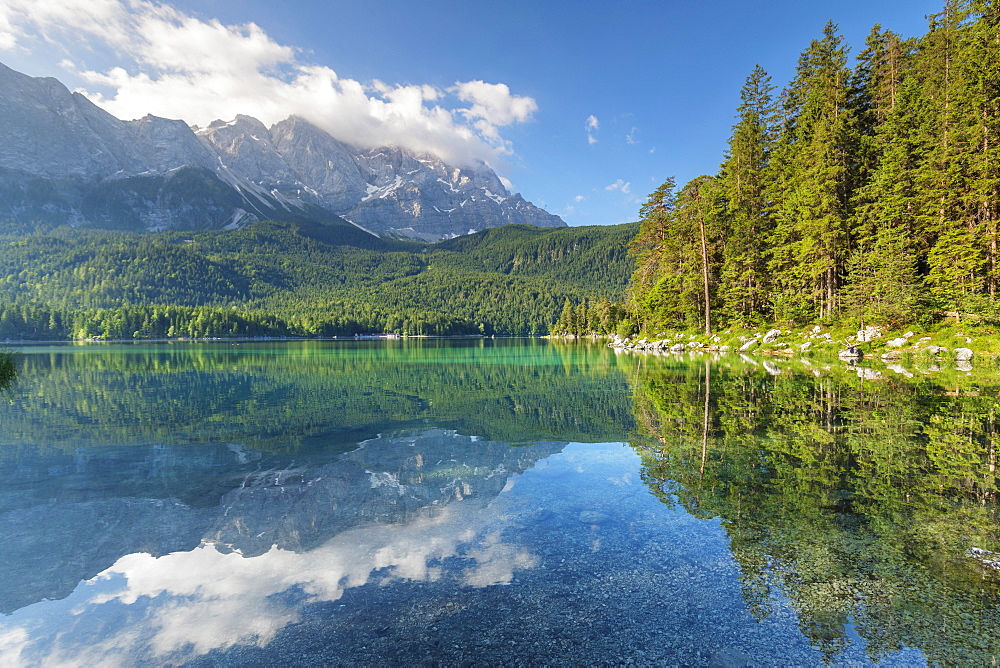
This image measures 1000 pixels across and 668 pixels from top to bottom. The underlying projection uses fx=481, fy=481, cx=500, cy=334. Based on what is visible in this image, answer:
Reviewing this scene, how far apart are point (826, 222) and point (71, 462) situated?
1860 inches

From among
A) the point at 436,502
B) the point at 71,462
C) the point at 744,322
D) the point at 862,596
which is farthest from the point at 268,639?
the point at 744,322

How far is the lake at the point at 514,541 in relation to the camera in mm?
4566

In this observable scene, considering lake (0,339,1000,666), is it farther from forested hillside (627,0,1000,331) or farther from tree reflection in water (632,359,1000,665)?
forested hillside (627,0,1000,331)

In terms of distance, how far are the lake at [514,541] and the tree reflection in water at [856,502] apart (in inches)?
1.7

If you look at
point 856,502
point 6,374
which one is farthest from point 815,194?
point 6,374

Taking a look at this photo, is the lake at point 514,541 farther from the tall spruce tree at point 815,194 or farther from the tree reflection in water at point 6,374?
the tall spruce tree at point 815,194

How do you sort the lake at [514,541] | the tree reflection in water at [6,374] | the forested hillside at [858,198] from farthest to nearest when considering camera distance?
the forested hillside at [858,198] < the tree reflection in water at [6,374] < the lake at [514,541]

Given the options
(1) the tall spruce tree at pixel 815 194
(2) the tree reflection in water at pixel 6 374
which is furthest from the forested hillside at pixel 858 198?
(2) the tree reflection in water at pixel 6 374

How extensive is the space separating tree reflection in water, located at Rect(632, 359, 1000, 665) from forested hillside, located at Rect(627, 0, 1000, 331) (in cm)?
2012

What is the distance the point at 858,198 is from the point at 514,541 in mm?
45030

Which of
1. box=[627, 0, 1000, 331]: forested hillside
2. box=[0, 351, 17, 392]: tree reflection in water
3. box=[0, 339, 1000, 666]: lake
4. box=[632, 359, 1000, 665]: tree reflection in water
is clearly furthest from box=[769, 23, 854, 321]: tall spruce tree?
box=[0, 351, 17, 392]: tree reflection in water

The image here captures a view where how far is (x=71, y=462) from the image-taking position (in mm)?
11711

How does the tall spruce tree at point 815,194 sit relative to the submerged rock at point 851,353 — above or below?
above

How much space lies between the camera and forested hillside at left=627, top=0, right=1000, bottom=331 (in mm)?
32219
